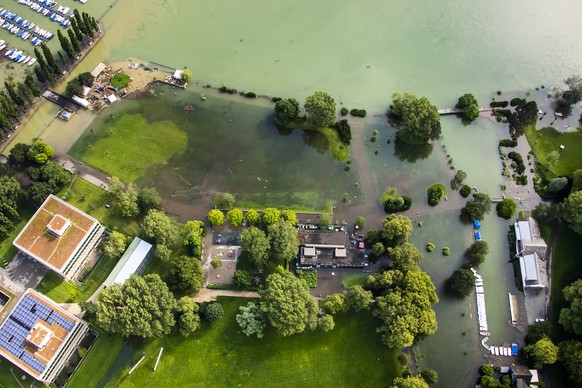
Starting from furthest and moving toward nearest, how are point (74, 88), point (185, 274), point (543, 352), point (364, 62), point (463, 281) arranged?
1. point (364, 62)
2. point (74, 88)
3. point (463, 281)
4. point (185, 274)
5. point (543, 352)

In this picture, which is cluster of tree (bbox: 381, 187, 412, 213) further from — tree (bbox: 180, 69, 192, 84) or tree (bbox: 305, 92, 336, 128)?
tree (bbox: 180, 69, 192, 84)

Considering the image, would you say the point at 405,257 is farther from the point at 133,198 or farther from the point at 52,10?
the point at 52,10

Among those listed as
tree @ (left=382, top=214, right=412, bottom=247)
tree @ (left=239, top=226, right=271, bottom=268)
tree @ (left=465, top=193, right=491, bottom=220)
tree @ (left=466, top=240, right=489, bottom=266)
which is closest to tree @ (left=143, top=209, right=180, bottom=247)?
tree @ (left=239, top=226, right=271, bottom=268)

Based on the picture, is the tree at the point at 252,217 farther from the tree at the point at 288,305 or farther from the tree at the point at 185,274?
the tree at the point at 288,305

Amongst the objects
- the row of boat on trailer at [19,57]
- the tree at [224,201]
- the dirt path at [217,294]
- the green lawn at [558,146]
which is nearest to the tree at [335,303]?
the dirt path at [217,294]

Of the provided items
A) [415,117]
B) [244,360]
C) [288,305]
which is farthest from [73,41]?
[244,360]

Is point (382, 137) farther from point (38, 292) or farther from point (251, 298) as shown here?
point (38, 292)
